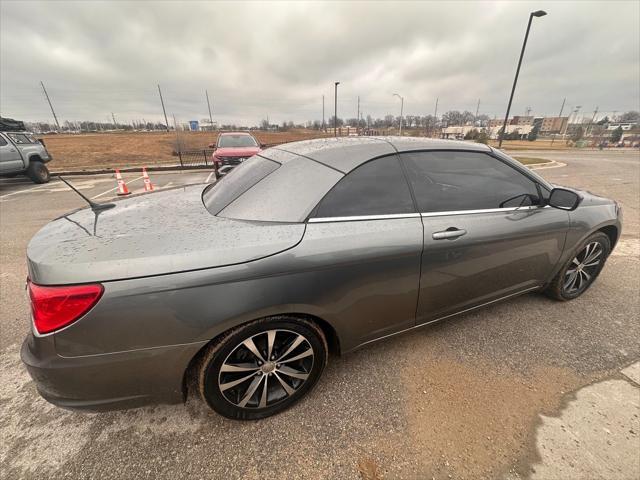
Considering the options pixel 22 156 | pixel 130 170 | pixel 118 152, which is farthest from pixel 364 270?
pixel 118 152

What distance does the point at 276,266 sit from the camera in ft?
5.13

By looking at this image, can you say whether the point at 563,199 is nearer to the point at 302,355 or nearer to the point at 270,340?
the point at 302,355

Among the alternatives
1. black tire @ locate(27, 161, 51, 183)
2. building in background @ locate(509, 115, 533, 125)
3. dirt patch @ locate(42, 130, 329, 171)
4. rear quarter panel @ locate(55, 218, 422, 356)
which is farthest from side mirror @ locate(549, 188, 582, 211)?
building in background @ locate(509, 115, 533, 125)

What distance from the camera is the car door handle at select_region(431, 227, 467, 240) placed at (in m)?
1.98

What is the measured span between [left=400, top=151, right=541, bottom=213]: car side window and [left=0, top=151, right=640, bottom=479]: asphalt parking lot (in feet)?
3.89

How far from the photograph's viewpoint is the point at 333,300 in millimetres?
1763

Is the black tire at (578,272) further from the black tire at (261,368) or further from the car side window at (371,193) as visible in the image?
the black tire at (261,368)

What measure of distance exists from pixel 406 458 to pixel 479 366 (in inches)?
40.0

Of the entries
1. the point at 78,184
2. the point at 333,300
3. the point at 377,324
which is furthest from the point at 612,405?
the point at 78,184

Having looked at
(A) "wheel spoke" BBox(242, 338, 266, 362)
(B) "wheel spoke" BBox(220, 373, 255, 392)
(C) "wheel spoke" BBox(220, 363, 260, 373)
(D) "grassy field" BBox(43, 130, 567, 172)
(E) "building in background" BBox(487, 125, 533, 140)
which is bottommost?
(E) "building in background" BBox(487, 125, 533, 140)

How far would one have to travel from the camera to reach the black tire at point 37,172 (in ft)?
32.8

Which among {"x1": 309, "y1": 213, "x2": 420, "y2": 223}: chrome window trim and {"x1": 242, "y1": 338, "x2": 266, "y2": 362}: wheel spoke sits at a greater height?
{"x1": 309, "y1": 213, "x2": 420, "y2": 223}: chrome window trim

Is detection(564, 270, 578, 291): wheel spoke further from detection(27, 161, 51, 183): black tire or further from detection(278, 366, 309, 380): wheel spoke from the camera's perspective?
detection(27, 161, 51, 183): black tire

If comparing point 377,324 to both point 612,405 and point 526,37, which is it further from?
point 526,37
